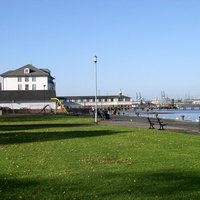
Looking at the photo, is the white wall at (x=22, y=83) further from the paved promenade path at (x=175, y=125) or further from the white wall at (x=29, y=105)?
the paved promenade path at (x=175, y=125)

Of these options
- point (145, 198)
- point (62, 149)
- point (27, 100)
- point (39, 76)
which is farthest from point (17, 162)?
point (39, 76)

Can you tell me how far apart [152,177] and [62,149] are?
8.41m

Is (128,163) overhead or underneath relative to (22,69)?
underneath

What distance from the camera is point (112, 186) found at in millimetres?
11109

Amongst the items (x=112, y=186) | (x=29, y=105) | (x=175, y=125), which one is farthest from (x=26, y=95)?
(x=112, y=186)

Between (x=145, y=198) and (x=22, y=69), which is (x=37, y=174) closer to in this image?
(x=145, y=198)

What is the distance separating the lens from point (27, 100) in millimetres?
140000

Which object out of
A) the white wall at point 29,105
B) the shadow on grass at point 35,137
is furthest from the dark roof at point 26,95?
the shadow on grass at point 35,137

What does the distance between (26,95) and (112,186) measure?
5241 inches

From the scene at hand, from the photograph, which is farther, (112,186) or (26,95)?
Result: (26,95)

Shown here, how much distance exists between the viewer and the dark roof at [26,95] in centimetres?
13920

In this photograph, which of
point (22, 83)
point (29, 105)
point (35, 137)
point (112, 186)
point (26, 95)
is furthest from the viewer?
point (22, 83)

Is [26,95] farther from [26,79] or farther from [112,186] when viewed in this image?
[112,186]

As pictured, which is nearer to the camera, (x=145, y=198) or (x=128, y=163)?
(x=145, y=198)
